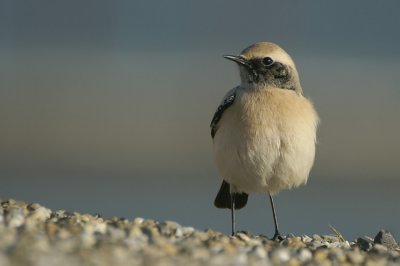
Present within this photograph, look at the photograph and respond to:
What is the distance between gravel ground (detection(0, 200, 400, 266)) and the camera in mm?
5801

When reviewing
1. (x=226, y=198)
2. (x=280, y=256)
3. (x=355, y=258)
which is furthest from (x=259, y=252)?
(x=226, y=198)

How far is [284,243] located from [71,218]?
199 centimetres

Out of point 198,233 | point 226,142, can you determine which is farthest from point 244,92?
point 198,233

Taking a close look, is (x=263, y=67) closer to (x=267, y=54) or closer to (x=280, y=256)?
(x=267, y=54)

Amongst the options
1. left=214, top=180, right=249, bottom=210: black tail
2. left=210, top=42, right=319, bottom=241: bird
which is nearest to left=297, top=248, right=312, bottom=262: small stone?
left=210, top=42, right=319, bottom=241: bird

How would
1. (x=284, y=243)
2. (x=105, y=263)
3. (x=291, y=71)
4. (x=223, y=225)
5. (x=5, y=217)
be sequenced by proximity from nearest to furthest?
(x=105, y=263), (x=5, y=217), (x=284, y=243), (x=291, y=71), (x=223, y=225)

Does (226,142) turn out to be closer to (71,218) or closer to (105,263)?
(71,218)

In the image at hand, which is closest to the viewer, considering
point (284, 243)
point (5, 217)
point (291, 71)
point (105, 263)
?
point (105, 263)

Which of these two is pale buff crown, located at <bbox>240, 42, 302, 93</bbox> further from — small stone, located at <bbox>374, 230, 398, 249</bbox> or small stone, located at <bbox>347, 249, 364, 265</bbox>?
small stone, located at <bbox>347, 249, 364, 265</bbox>

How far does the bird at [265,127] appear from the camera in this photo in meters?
9.75

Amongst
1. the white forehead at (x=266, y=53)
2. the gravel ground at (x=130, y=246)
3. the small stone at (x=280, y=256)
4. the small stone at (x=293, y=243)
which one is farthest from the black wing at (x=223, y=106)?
the small stone at (x=280, y=256)

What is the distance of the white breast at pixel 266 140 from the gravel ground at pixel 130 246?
1.04 m

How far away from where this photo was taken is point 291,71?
1066cm

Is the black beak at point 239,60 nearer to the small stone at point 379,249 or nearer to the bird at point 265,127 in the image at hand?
the bird at point 265,127
